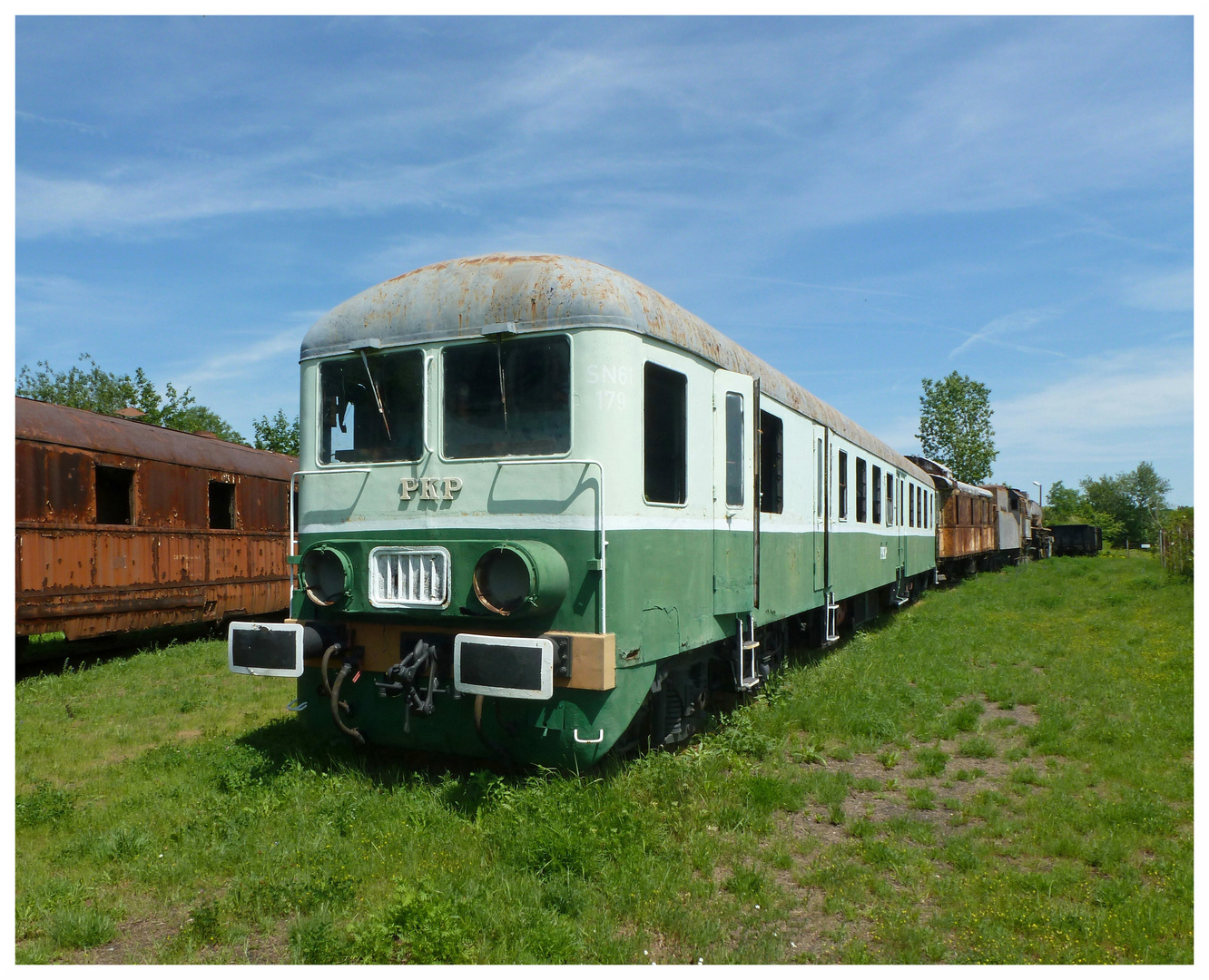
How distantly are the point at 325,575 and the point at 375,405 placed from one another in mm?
1182

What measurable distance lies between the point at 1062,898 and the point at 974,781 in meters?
1.97

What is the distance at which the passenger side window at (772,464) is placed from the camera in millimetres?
7402

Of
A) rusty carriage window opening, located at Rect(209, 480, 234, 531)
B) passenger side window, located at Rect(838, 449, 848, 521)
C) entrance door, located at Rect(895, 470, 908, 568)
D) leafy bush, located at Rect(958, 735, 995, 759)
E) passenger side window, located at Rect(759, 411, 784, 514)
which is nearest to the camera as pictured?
leafy bush, located at Rect(958, 735, 995, 759)

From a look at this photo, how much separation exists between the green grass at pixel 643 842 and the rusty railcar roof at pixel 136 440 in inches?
164

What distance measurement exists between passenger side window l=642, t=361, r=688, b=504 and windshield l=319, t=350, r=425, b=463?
1.44 metres

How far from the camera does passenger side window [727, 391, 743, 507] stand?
6.46 metres

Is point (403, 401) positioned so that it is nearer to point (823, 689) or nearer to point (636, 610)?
point (636, 610)

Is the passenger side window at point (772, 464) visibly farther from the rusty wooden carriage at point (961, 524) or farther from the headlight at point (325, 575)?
the rusty wooden carriage at point (961, 524)

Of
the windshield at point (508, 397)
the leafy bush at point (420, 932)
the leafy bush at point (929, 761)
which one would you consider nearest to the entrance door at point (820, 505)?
the leafy bush at point (929, 761)

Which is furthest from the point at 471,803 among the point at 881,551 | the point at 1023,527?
the point at 1023,527

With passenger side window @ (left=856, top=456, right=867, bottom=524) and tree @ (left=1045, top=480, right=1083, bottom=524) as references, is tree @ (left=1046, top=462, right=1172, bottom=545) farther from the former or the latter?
passenger side window @ (left=856, top=456, right=867, bottom=524)

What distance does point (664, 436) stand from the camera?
5.73 meters

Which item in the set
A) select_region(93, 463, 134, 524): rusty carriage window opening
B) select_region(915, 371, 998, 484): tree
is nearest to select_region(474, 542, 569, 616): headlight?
select_region(93, 463, 134, 524): rusty carriage window opening

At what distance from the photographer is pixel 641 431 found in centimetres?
541
